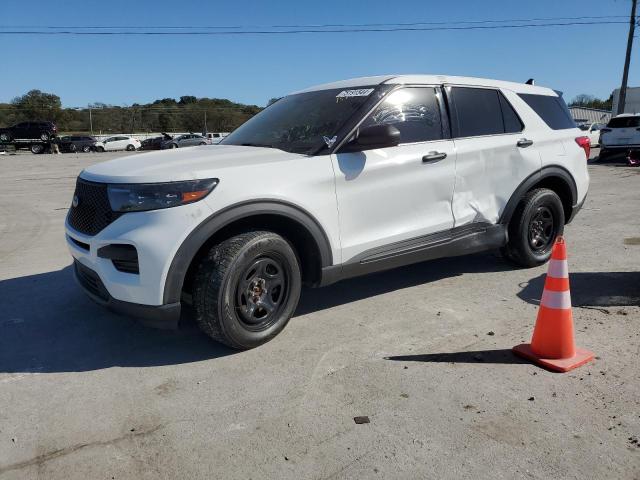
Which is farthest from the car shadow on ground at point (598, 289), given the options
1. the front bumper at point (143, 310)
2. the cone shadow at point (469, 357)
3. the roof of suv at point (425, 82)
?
the front bumper at point (143, 310)

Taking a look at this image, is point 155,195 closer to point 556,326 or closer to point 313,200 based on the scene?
point 313,200

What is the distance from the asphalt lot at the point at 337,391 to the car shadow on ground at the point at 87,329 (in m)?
0.02

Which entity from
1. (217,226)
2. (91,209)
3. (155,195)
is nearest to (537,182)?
(217,226)

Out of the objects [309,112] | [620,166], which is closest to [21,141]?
[620,166]

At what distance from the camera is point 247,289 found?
3.50m

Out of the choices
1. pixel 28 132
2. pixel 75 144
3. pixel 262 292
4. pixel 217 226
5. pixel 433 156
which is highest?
pixel 28 132

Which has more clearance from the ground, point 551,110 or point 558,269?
point 551,110

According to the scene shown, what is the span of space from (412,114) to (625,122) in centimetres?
1788

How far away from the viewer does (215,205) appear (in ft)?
10.7

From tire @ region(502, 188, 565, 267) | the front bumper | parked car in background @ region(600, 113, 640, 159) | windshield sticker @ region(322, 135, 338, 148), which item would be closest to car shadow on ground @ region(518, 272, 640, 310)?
tire @ region(502, 188, 565, 267)

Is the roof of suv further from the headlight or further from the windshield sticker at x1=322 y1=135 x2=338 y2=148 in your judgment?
the headlight

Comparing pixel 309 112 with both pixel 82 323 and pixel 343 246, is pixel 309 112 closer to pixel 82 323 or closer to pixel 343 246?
pixel 343 246

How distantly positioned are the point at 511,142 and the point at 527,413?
288cm

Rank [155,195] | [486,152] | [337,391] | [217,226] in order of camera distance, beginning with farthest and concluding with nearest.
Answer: [486,152] < [217,226] < [155,195] < [337,391]
